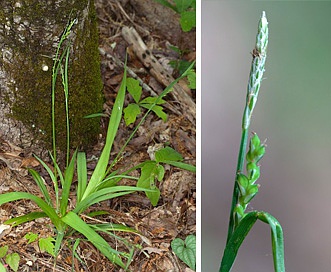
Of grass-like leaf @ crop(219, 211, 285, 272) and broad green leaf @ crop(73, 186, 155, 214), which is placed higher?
grass-like leaf @ crop(219, 211, 285, 272)

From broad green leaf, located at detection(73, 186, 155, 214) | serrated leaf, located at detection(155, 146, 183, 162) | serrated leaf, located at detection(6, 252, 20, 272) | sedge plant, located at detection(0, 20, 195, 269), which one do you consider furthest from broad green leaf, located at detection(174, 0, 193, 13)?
serrated leaf, located at detection(6, 252, 20, 272)

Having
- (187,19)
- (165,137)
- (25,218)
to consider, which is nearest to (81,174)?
(25,218)

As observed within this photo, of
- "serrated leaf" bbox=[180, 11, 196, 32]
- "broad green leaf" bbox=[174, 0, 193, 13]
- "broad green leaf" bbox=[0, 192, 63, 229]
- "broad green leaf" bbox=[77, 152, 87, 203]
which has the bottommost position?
"broad green leaf" bbox=[0, 192, 63, 229]

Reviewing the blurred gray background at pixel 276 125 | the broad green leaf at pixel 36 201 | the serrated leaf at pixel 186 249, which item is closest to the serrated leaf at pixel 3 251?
the broad green leaf at pixel 36 201

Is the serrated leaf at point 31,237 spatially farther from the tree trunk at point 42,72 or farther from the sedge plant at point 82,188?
the tree trunk at point 42,72

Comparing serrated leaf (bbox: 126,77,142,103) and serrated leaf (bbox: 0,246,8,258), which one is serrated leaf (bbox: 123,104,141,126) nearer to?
serrated leaf (bbox: 126,77,142,103)

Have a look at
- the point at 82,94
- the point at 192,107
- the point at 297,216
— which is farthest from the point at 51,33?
the point at 297,216

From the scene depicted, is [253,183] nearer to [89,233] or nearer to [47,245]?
[89,233]
